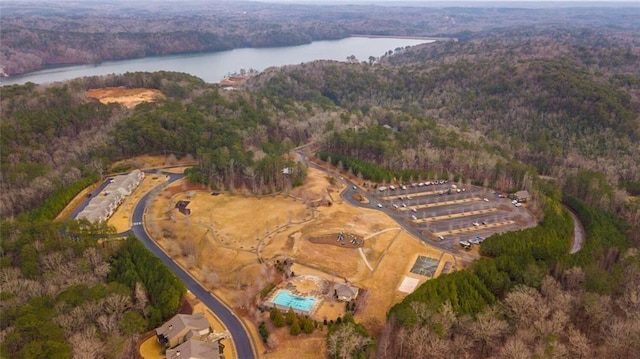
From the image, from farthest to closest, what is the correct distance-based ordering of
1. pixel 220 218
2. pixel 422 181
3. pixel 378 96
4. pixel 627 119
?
pixel 378 96, pixel 627 119, pixel 422 181, pixel 220 218

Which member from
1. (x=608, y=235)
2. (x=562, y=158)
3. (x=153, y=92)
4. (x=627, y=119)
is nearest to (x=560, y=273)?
(x=608, y=235)

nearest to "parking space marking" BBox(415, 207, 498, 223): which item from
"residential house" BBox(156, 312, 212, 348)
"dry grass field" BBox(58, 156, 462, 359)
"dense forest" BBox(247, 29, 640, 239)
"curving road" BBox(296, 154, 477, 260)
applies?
"curving road" BBox(296, 154, 477, 260)

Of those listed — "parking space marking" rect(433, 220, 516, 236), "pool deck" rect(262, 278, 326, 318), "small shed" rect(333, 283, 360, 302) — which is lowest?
"parking space marking" rect(433, 220, 516, 236)

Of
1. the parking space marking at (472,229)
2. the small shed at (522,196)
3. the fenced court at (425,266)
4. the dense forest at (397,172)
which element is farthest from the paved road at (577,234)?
the fenced court at (425,266)

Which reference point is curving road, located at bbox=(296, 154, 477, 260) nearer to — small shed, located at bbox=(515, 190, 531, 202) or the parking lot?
the parking lot

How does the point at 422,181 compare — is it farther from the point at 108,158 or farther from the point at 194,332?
the point at 108,158

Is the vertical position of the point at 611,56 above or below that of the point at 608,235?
above

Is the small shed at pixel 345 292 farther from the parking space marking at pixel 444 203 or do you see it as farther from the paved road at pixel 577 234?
the paved road at pixel 577 234
